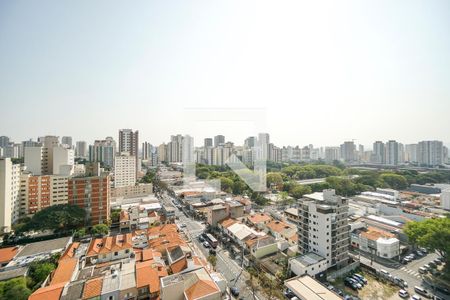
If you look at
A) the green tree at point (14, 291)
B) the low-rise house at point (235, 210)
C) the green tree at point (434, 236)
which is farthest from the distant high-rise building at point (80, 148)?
the green tree at point (434, 236)

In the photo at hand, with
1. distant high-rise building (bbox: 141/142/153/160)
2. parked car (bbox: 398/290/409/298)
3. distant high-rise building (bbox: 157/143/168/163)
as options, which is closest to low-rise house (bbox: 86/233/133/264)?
parked car (bbox: 398/290/409/298)

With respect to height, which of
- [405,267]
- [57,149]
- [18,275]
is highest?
[57,149]

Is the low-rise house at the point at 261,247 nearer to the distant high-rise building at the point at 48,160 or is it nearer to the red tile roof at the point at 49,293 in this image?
the red tile roof at the point at 49,293

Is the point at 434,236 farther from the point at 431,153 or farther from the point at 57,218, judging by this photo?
the point at 431,153

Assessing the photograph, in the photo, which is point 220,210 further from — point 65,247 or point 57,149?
point 57,149

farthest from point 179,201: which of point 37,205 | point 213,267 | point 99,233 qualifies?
point 213,267
